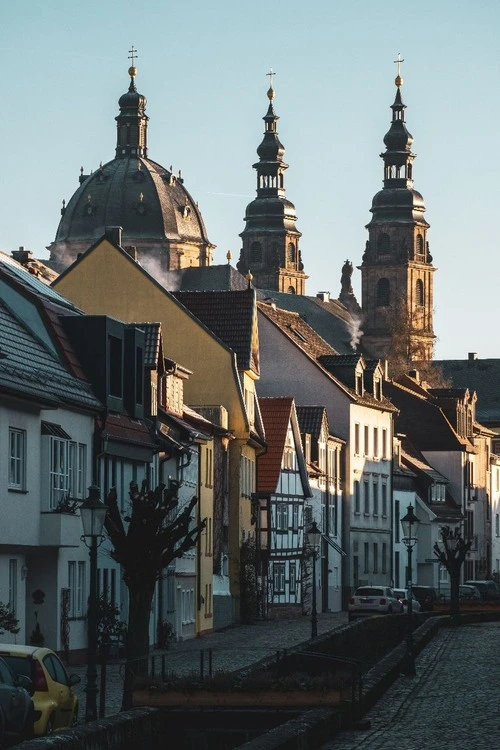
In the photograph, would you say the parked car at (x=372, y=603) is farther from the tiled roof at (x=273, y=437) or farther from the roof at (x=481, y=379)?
the roof at (x=481, y=379)

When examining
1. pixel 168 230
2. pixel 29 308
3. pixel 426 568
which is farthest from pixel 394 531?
pixel 168 230

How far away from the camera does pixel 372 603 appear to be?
65.6 meters

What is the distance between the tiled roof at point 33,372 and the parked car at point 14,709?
1270 cm

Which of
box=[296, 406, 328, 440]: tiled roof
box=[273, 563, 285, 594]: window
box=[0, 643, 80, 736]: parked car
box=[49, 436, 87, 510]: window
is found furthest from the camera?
box=[296, 406, 328, 440]: tiled roof

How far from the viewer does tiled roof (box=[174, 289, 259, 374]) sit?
64.8 metres

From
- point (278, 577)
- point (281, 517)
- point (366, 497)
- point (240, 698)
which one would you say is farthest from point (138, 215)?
point (240, 698)

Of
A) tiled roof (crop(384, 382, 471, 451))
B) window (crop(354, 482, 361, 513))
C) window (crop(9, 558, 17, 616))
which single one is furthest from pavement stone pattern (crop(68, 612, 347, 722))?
tiled roof (crop(384, 382, 471, 451))

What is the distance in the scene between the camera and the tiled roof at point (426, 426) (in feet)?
372

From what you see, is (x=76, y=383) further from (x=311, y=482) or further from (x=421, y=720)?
(x=311, y=482)

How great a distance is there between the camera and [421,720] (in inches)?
1030

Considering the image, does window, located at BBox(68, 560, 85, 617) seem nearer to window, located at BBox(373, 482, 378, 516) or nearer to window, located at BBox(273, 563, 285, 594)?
window, located at BBox(273, 563, 285, 594)

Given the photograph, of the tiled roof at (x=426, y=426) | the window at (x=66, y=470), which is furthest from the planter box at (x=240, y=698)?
the tiled roof at (x=426, y=426)

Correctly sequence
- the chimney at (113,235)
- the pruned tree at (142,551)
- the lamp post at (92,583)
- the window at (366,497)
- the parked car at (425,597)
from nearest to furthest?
1. the lamp post at (92,583)
2. the pruned tree at (142,551)
3. the chimney at (113,235)
4. the parked car at (425,597)
5. the window at (366,497)

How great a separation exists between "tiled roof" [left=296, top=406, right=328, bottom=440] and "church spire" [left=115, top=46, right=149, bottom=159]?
11513 centimetres
